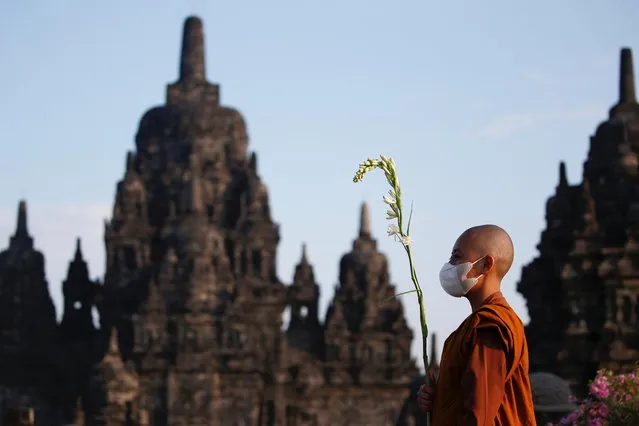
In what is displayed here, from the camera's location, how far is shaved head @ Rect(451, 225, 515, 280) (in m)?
8.67

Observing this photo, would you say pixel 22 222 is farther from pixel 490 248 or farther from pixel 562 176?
pixel 490 248

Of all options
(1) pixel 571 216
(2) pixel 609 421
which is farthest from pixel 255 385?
(2) pixel 609 421

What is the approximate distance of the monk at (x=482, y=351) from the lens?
825 cm

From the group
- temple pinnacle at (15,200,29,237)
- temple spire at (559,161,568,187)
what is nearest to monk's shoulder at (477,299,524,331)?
temple spire at (559,161,568,187)

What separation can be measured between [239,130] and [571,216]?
2726cm

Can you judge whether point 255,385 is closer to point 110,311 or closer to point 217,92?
point 110,311

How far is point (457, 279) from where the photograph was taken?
8625 millimetres

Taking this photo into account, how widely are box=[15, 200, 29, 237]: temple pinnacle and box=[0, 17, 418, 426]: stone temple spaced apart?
6 cm

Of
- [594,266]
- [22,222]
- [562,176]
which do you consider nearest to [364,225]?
[22,222]

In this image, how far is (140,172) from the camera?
79812mm

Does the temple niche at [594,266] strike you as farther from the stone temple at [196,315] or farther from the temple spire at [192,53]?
the temple spire at [192,53]

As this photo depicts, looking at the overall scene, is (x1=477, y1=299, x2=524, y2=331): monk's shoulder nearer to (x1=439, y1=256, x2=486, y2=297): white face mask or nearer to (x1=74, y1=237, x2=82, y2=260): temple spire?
(x1=439, y1=256, x2=486, y2=297): white face mask

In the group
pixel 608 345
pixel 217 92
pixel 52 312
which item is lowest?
pixel 608 345

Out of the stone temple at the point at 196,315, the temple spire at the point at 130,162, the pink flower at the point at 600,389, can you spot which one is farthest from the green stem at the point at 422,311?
the temple spire at the point at 130,162
